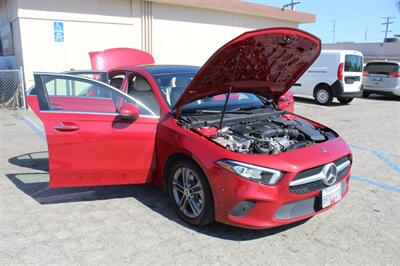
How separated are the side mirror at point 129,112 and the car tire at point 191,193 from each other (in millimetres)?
672

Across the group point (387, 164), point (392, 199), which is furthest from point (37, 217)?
point (387, 164)

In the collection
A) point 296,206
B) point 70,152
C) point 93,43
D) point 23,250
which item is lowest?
point 23,250

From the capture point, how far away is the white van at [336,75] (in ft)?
39.0

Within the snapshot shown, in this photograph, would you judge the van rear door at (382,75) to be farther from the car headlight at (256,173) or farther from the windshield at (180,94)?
the car headlight at (256,173)

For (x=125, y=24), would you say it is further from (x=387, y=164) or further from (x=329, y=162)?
(x=329, y=162)

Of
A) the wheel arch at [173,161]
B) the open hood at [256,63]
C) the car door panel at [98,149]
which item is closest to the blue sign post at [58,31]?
the car door panel at [98,149]

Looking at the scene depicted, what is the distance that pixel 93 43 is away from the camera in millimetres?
11031

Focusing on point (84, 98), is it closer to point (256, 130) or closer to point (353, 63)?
point (256, 130)

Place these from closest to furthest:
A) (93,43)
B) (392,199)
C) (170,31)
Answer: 1. (392,199)
2. (93,43)
3. (170,31)

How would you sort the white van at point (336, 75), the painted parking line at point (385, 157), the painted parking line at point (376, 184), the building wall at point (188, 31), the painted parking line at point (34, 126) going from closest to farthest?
the painted parking line at point (376, 184), the painted parking line at point (385, 157), the painted parking line at point (34, 126), the white van at point (336, 75), the building wall at point (188, 31)

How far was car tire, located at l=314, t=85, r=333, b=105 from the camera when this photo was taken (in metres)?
12.4

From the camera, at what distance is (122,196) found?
4.21 m

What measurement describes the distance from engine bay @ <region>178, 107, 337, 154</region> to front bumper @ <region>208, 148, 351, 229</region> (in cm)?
35

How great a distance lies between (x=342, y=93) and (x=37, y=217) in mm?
10882
